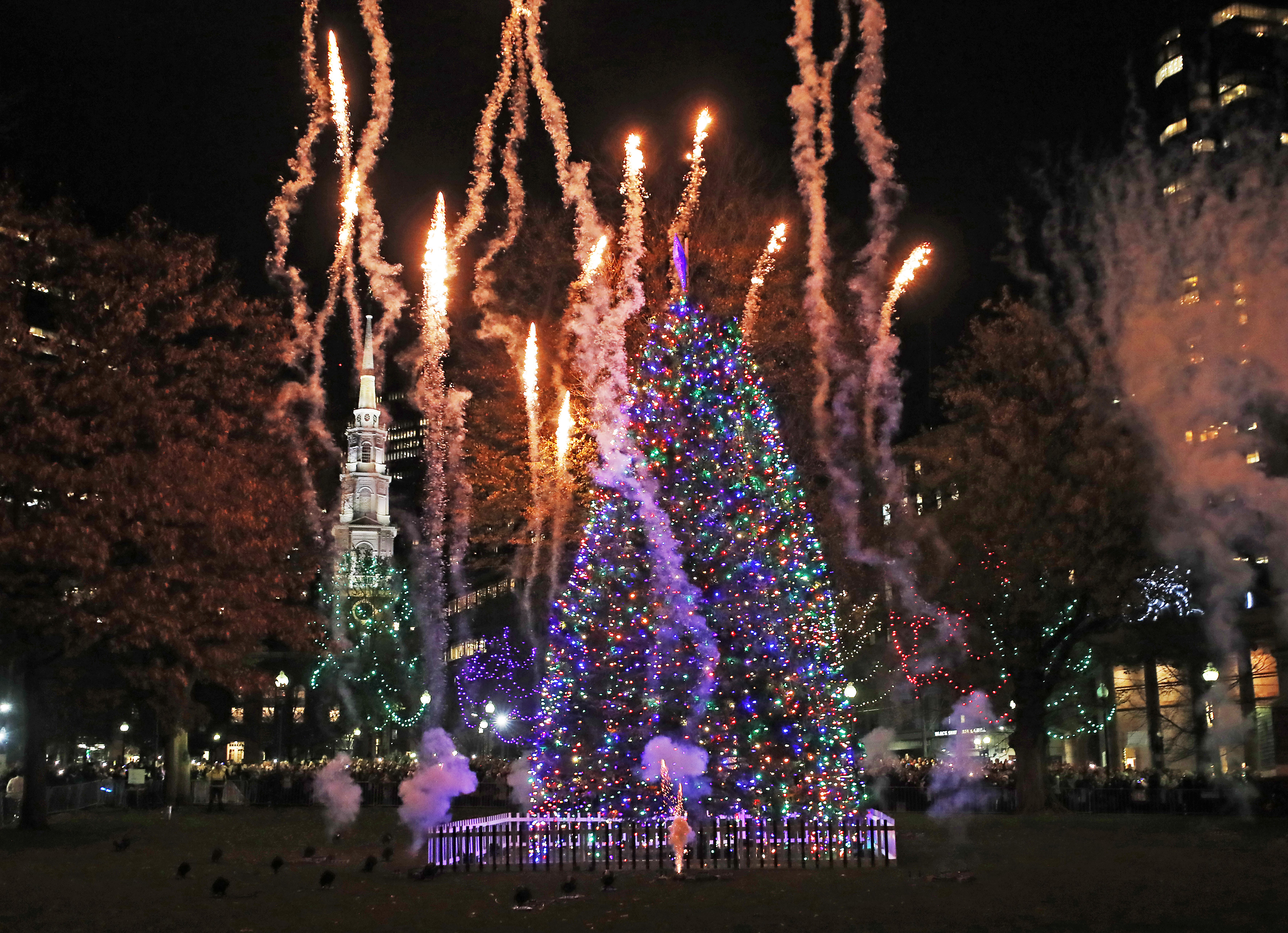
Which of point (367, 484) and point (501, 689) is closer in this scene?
point (501, 689)

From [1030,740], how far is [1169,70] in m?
61.7

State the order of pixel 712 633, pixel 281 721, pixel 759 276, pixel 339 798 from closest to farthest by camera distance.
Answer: pixel 712 633, pixel 339 798, pixel 759 276, pixel 281 721

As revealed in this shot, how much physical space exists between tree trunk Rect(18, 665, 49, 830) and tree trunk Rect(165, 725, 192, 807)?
34.6 feet

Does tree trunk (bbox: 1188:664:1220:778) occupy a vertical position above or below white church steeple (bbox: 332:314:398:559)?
below

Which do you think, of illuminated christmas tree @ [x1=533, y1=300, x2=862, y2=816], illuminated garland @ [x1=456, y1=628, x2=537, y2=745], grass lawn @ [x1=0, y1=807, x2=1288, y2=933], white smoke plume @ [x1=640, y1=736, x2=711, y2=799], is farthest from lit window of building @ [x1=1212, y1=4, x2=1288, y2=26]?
white smoke plume @ [x1=640, y1=736, x2=711, y2=799]

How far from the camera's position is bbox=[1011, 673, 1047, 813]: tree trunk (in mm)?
34906

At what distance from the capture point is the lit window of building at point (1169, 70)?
81312 mm

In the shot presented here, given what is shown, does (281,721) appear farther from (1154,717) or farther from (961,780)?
(961,780)

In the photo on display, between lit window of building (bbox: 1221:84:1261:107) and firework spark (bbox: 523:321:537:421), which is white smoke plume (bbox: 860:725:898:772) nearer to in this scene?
firework spark (bbox: 523:321:537:421)

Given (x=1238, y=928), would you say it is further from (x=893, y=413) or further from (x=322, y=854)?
(x=893, y=413)

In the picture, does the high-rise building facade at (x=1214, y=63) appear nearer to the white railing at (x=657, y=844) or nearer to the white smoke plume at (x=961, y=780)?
the white smoke plume at (x=961, y=780)

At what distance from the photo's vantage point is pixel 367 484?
162 meters

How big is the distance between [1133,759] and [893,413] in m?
21.4

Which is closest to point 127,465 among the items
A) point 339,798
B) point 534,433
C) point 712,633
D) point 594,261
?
point 339,798
